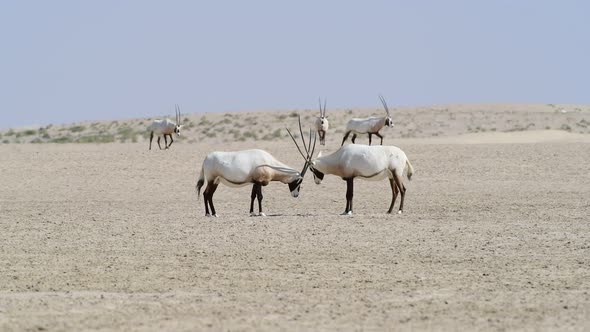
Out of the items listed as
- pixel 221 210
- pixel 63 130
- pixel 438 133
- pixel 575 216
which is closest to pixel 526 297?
pixel 575 216

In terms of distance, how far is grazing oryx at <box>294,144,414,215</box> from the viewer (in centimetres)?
1706

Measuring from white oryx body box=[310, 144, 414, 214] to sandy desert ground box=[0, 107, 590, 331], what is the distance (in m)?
0.61

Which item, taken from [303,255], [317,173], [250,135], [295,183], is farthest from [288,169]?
[250,135]

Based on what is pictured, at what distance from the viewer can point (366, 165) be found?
56.0 feet

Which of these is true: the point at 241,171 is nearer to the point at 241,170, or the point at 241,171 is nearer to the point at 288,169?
the point at 241,170

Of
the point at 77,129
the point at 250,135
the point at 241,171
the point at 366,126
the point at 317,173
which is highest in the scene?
the point at 241,171

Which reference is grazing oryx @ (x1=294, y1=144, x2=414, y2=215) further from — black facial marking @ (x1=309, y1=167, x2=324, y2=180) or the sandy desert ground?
the sandy desert ground

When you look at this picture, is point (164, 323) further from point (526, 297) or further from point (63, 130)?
point (63, 130)

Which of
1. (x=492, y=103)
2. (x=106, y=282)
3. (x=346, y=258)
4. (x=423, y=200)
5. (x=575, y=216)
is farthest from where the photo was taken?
(x=492, y=103)

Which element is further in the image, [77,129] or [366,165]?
[77,129]

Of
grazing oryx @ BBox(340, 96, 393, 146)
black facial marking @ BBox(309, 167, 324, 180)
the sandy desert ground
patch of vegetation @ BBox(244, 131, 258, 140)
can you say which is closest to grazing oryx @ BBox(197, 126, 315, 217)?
the sandy desert ground

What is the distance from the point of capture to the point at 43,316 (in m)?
8.72

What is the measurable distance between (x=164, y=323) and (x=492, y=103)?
64467 millimetres

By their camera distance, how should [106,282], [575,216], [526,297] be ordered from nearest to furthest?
[526,297], [106,282], [575,216]
